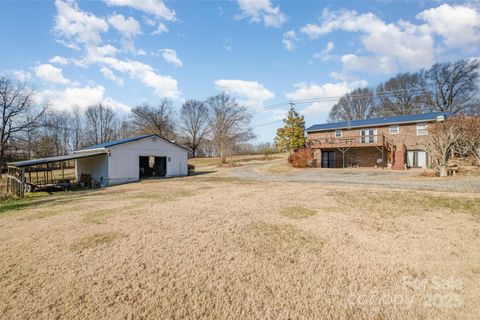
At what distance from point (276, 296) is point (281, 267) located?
0.76 m

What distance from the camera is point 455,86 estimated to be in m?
34.6


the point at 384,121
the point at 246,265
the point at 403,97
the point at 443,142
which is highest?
the point at 403,97

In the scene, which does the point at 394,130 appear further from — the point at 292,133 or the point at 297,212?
the point at 297,212

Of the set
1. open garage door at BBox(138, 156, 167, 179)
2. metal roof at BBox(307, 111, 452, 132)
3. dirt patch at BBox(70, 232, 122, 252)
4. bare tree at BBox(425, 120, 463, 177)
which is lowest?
dirt patch at BBox(70, 232, 122, 252)

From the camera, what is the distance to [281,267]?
3.67 meters

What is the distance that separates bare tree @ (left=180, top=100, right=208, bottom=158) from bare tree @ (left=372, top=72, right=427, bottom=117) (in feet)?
125

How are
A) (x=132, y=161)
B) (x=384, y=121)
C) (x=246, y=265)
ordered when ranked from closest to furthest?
1. (x=246, y=265)
2. (x=132, y=161)
3. (x=384, y=121)

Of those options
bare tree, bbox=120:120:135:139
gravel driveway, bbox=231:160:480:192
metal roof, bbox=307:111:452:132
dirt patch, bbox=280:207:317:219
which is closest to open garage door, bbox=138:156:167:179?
gravel driveway, bbox=231:160:480:192

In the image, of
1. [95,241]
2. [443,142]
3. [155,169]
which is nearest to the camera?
[95,241]

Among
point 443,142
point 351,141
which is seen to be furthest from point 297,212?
point 351,141

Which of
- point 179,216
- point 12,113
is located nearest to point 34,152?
point 12,113

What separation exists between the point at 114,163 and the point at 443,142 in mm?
22934

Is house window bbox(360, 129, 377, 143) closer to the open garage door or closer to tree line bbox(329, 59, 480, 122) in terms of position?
tree line bbox(329, 59, 480, 122)

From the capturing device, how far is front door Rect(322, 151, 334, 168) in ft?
87.3
